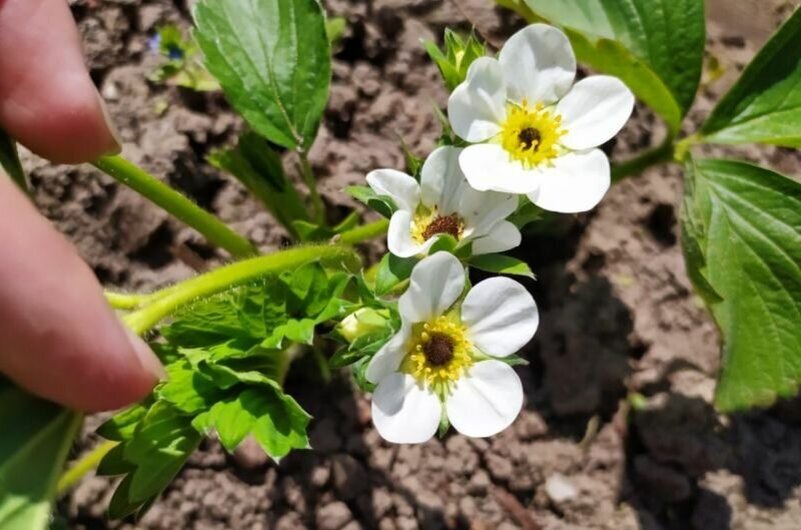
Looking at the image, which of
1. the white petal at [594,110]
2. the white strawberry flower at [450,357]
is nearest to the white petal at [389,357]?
the white strawberry flower at [450,357]

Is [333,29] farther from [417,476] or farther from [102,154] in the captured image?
[417,476]

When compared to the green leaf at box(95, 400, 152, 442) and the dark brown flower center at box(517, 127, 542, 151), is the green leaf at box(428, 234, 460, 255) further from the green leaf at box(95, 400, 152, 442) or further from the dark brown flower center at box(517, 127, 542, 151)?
the green leaf at box(95, 400, 152, 442)

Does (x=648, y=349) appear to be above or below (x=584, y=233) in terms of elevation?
below

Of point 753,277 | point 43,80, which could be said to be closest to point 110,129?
point 43,80

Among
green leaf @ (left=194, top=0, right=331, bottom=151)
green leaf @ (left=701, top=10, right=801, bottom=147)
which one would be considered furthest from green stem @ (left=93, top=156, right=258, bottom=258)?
green leaf @ (left=701, top=10, right=801, bottom=147)

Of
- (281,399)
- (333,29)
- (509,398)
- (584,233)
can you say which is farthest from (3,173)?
(584,233)

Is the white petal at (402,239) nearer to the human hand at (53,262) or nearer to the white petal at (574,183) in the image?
the white petal at (574,183)

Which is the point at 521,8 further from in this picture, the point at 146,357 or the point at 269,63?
the point at 146,357
